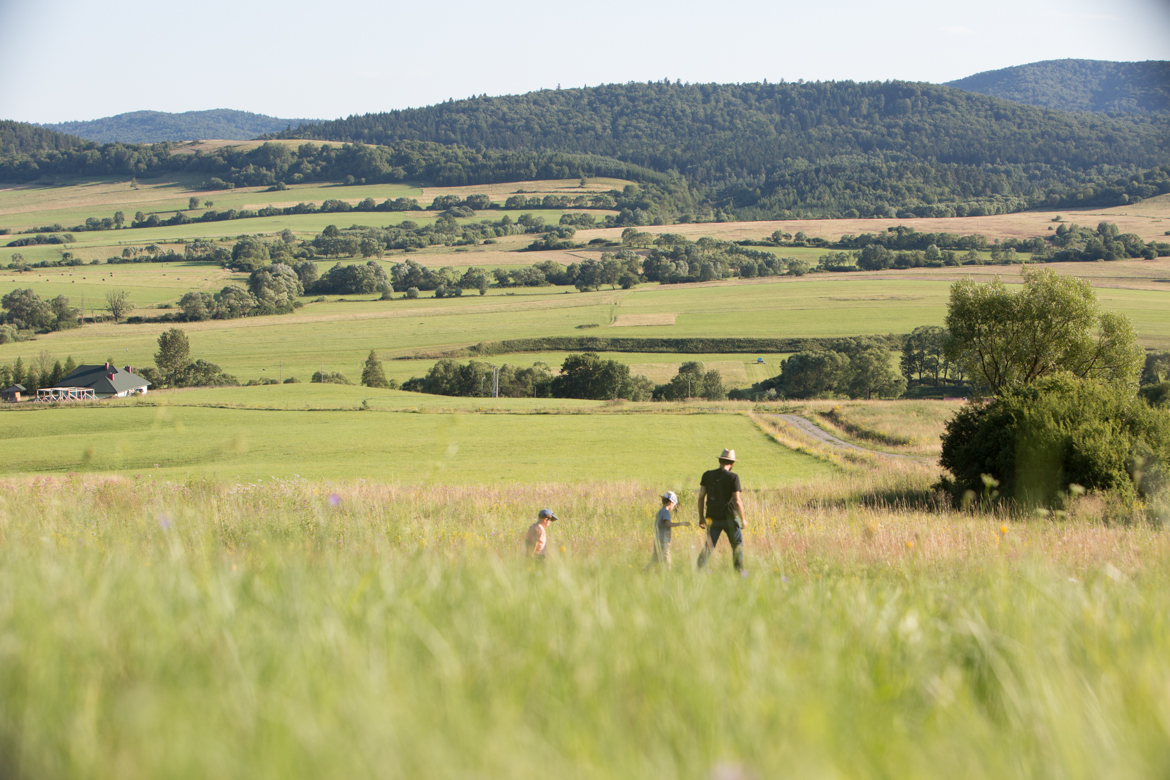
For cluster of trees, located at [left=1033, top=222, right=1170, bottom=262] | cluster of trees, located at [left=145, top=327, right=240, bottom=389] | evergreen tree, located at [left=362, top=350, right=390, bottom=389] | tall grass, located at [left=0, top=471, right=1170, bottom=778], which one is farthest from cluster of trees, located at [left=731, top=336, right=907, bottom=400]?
tall grass, located at [left=0, top=471, right=1170, bottom=778]

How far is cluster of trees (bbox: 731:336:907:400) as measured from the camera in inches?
3949

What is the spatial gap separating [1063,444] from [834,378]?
81.1 meters

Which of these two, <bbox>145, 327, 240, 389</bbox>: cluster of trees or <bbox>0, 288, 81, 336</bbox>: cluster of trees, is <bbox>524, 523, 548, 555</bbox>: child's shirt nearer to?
<bbox>145, 327, 240, 389</bbox>: cluster of trees

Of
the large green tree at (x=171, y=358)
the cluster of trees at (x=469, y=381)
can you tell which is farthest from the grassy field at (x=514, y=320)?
the large green tree at (x=171, y=358)

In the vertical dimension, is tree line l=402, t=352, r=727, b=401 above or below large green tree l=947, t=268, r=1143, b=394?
below

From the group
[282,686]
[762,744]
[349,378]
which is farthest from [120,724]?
[349,378]

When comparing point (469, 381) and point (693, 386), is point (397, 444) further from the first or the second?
point (693, 386)

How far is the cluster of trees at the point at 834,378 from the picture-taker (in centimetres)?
10031

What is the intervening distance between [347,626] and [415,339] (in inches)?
4617

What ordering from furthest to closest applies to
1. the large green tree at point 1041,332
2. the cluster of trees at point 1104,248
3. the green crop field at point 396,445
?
the cluster of trees at point 1104,248 < the large green tree at point 1041,332 < the green crop field at point 396,445

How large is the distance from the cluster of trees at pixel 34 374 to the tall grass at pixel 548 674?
108m

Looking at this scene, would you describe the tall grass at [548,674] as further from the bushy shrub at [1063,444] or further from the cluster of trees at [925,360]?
the cluster of trees at [925,360]

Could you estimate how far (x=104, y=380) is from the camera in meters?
90.2

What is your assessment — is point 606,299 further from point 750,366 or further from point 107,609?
point 107,609
